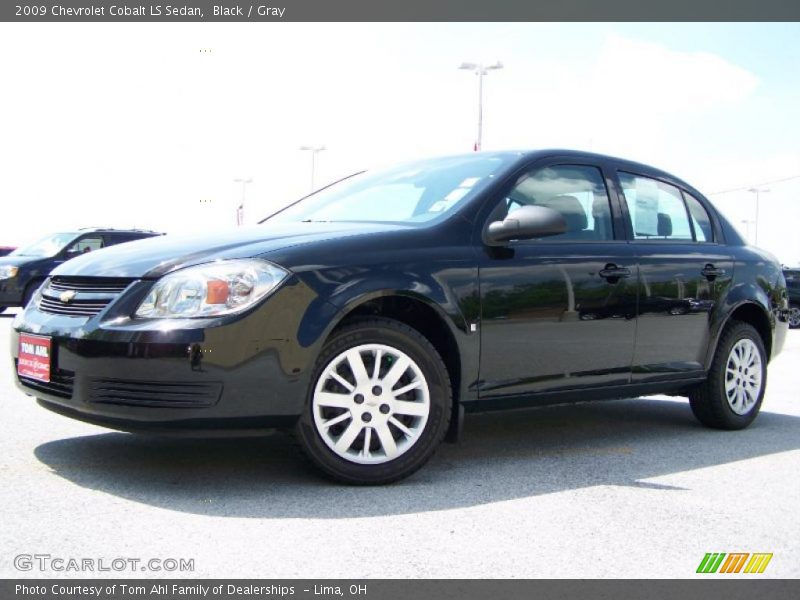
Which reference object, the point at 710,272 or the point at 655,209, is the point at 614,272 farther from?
the point at 710,272

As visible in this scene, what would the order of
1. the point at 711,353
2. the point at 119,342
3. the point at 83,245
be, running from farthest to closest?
the point at 83,245, the point at 711,353, the point at 119,342

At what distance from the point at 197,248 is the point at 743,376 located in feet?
12.4

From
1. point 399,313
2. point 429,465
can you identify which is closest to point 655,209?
point 399,313

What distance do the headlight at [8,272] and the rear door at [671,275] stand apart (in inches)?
524

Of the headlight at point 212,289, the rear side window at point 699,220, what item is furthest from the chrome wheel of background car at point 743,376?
the headlight at point 212,289

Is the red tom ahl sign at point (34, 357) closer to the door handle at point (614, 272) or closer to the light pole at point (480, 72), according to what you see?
the door handle at point (614, 272)

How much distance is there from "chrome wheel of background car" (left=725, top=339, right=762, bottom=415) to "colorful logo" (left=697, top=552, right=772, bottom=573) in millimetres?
2782

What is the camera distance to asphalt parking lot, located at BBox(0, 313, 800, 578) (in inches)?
128

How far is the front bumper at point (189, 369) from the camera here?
3.88 metres

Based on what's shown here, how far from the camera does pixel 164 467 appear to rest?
14.8 ft

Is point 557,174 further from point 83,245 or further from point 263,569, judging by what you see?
point 83,245

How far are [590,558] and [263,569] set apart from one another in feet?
3.72
